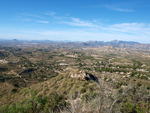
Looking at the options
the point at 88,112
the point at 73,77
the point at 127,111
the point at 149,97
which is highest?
the point at 88,112

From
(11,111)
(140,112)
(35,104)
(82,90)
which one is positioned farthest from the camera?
(82,90)

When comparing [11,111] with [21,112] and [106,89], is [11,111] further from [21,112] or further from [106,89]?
[106,89]

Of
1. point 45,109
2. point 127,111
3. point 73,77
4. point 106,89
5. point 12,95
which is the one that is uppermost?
point 106,89

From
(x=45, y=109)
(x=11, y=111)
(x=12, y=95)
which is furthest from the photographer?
(x=12, y=95)

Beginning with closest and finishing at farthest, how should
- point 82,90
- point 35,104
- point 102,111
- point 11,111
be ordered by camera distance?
point 102,111
point 11,111
point 35,104
point 82,90

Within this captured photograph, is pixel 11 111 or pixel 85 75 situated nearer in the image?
pixel 11 111

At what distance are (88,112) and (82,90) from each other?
13531 millimetres

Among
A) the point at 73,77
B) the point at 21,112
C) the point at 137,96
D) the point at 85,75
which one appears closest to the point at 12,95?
the point at 73,77

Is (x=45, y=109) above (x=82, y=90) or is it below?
above

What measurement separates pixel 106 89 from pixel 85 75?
2179cm

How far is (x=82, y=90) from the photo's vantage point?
19375mm

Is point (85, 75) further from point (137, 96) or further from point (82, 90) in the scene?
point (137, 96)

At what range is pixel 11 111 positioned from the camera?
432 inches

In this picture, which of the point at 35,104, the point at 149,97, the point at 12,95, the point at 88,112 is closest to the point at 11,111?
the point at 35,104
